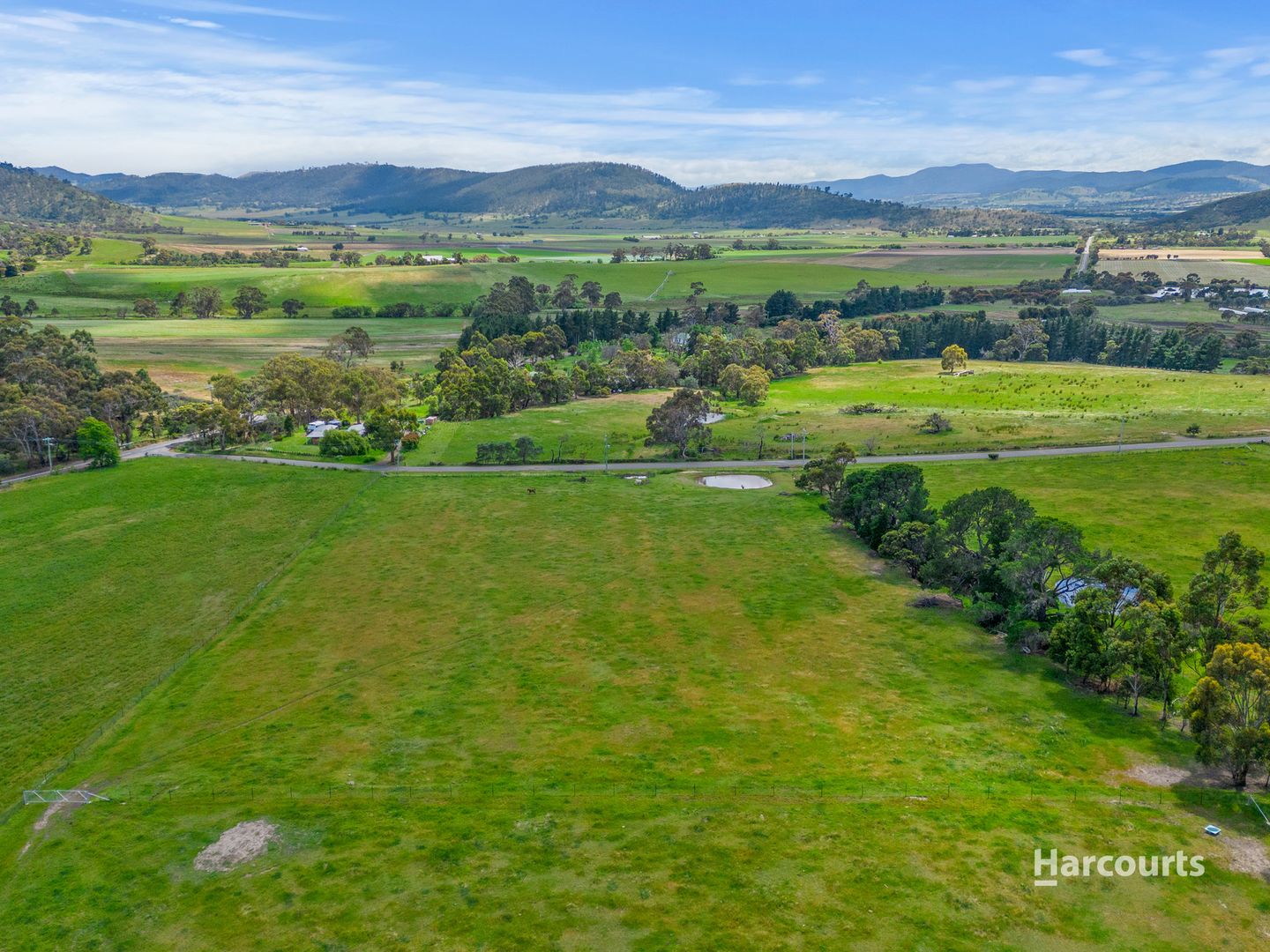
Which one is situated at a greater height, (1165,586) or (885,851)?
(1165,586)

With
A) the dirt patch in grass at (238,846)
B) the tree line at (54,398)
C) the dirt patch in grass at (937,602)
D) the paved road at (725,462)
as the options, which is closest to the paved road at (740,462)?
the paved road at (725,462)

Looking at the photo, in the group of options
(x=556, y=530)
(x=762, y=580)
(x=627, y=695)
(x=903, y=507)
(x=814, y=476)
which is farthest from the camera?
(x=814, y=476)

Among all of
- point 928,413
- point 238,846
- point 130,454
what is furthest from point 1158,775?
point 130,454

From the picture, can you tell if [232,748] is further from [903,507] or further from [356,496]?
[903,507]

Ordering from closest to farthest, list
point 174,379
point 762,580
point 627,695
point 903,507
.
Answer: point 627,695 → point 762,580 → point 903,507 → point 174,379

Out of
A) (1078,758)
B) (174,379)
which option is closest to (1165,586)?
(1078,758)

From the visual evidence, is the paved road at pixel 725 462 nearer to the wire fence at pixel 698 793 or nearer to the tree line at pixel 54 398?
the tree line at pixel 54 398

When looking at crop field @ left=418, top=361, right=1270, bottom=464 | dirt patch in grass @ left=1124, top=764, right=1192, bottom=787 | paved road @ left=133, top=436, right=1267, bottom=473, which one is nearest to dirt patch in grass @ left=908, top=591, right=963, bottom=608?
dirt patch in grass @ left=1124, top=764, right=1192, bottom=787
